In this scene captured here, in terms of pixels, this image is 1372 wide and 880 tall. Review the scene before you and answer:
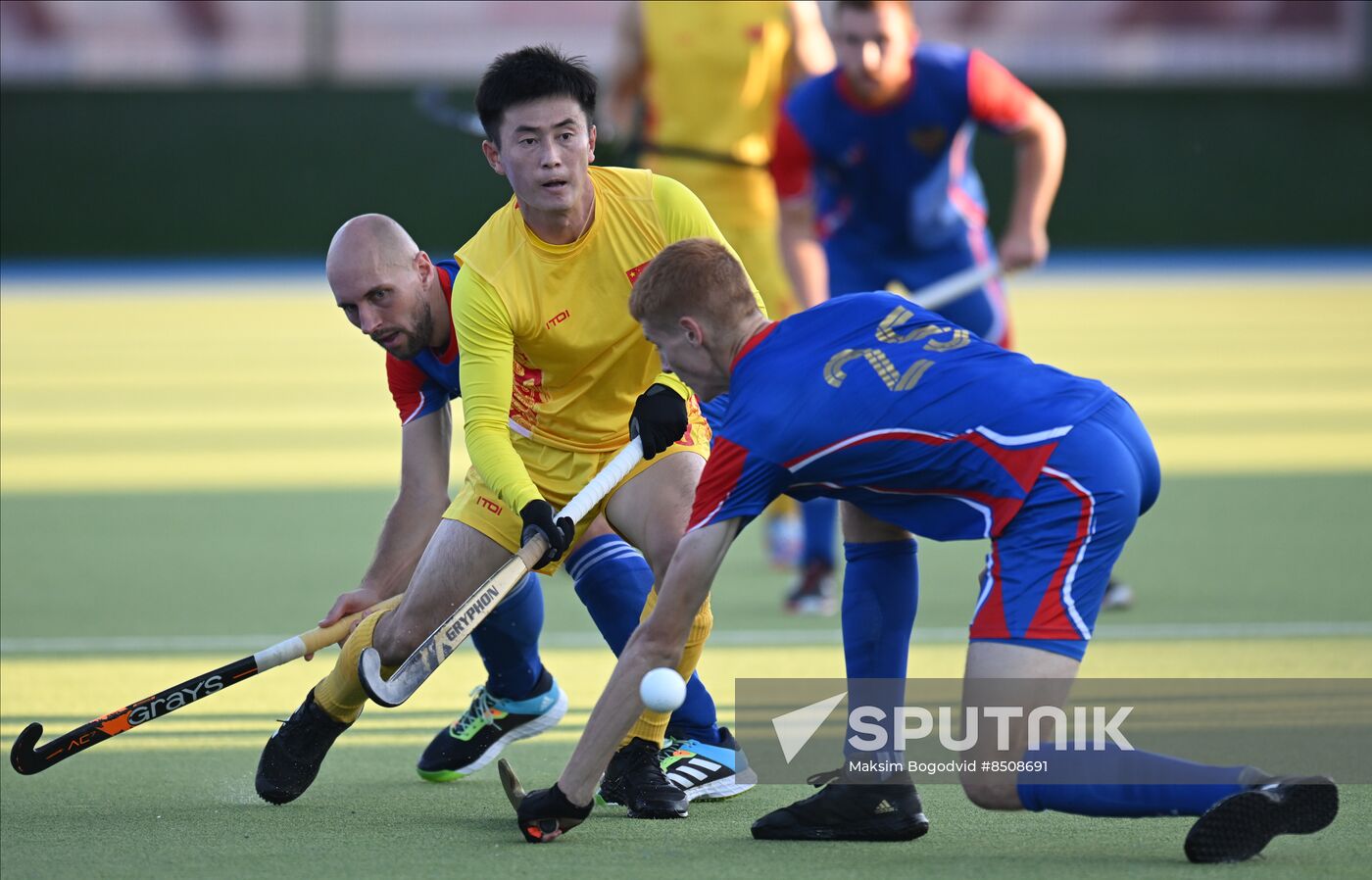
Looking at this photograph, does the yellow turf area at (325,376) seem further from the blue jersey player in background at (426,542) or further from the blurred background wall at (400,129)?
the blue jersey player in background at (426,542)

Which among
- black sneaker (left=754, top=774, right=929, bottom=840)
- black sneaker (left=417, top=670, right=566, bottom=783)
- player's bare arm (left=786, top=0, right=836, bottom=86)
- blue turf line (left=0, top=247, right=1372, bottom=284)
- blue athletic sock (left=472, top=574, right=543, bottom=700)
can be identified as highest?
player's bare arm (left=786, top=0, right=836, bottom=86)

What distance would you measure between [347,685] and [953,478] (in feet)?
4.44

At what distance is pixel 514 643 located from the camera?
4094 millimetres

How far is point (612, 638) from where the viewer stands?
392 cm

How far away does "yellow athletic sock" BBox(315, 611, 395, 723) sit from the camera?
3848 millimetres

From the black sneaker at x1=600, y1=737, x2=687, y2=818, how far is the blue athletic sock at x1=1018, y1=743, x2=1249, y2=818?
764 mm

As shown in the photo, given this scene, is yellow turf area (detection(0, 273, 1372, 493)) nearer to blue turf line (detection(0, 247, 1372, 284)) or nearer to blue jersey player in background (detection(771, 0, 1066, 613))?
blue turf line (detection(0, 247, 1372, 284))

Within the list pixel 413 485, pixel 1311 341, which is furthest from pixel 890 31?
pixel 1311 341

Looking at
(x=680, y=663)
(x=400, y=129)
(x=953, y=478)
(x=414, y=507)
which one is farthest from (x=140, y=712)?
(x=400, y=129)

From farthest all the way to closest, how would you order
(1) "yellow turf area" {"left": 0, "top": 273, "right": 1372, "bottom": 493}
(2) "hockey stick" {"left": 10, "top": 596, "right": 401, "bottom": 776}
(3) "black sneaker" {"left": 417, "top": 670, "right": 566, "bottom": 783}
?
(1) "yellow turf area" {"left": 0, "top": 273, "right": 1372, "bottom": 493} → (3) "black sneaker" {"left": 417, "top": 670, "right": 566, "bottom": 783} → (2) "hockey stick" {"left": 10, "top": 596, "right": 401, "bottom": 776}

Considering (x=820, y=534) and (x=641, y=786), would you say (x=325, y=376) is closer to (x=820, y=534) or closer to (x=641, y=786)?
(x=820, y=534)

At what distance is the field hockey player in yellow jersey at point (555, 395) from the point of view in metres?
3.71

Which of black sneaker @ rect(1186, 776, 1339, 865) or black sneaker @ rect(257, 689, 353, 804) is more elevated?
black sneaker @ rect(1186, 776, 1339, 865)

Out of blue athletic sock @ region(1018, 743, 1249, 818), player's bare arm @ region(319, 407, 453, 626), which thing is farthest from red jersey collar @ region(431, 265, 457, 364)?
blue athletic sock @ region(1018, 743, 1249, 818)
